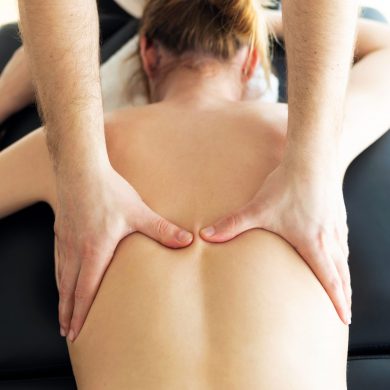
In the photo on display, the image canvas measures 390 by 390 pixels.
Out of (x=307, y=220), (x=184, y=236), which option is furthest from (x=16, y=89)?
(x=307, y=220)

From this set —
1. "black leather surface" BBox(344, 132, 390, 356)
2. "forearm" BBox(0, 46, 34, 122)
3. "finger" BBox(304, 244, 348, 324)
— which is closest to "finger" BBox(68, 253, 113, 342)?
"finger" BBox(304, 244, 348, 324)

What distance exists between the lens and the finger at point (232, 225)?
969mm

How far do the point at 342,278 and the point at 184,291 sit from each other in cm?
31

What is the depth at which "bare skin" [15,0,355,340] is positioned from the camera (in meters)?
1.00

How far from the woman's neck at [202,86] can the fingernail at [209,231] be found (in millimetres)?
370

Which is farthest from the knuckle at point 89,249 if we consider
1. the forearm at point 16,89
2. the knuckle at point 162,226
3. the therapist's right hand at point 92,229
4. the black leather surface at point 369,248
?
the forearm at point 16,89

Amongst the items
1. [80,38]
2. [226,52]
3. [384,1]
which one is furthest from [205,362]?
[384,1]

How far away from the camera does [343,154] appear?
1.22 m

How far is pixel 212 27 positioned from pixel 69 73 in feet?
1.49

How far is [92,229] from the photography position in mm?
1028

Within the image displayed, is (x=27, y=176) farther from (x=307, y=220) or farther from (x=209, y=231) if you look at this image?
(x=307, y=220)

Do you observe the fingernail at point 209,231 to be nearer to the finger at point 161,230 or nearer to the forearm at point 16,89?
the finger at point 161,230

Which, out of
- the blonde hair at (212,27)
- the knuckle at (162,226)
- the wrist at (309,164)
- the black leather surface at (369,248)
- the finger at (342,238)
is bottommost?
the black leather surface at (369,248)

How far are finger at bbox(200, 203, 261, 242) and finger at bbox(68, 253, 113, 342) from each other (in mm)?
192
